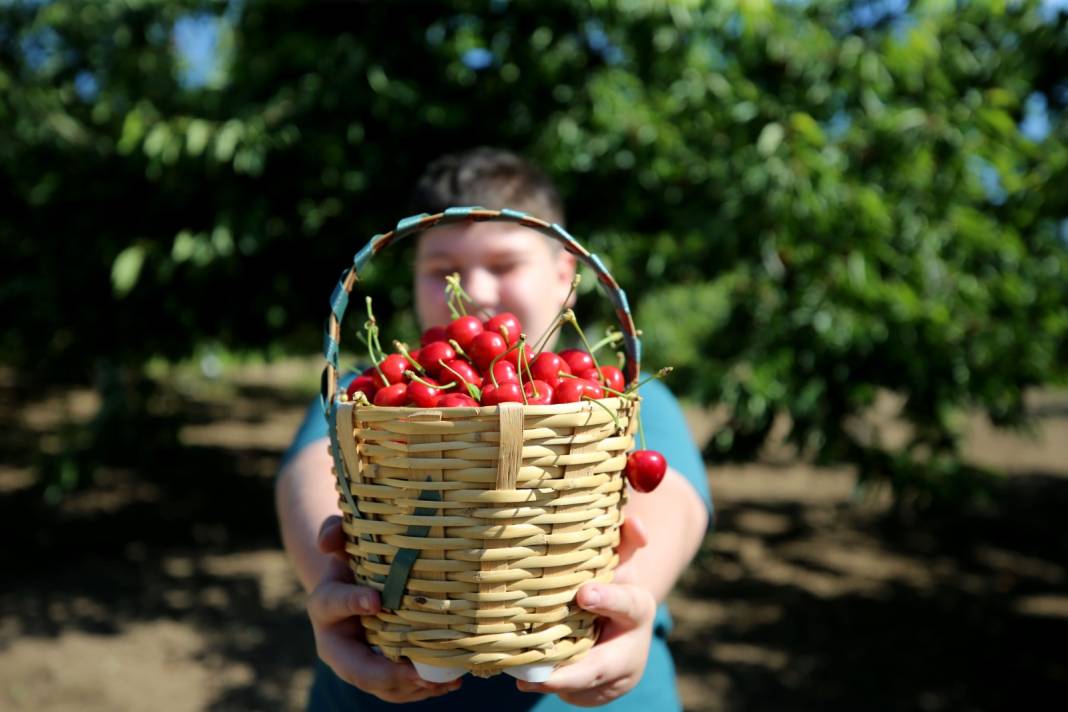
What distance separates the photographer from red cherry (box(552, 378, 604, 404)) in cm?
103

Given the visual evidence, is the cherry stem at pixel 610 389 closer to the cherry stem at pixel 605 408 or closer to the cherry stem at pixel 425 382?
the cherry stem at pixel 605 408

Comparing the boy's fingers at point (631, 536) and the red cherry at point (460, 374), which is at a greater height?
the red cherry at point (460, 374)

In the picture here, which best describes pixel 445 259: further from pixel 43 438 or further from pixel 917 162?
pixel 43 438

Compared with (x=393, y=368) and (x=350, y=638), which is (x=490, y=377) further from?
(x=350, y=638)

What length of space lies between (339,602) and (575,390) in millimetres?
403

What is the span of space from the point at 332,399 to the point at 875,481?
2893 mm

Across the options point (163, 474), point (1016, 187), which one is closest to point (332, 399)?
point (1016, 187)

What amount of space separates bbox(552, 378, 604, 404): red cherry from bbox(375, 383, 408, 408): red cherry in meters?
0.19

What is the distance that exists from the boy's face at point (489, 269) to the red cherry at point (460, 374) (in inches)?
10.2

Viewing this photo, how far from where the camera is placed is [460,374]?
1.06 metres

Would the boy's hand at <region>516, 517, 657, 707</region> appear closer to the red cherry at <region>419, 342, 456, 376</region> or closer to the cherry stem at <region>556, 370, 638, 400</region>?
the cherry stem at <region>556, 370, 638, 400</region>

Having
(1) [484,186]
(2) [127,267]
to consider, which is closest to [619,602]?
(1) [484,186]

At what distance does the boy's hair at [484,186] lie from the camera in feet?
5.08

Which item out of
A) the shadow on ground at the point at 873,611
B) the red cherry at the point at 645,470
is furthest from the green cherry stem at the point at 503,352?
the shadow on ground at the point at 873,611
